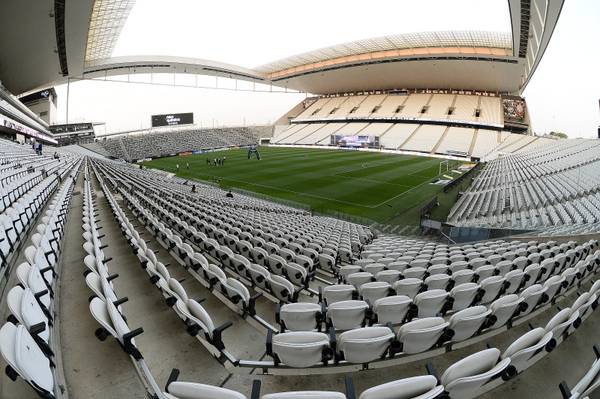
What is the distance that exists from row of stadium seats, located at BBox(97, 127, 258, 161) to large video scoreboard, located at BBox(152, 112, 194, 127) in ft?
7.47

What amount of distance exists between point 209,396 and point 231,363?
1606mm

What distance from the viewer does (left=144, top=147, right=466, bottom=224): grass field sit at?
70.6 ft

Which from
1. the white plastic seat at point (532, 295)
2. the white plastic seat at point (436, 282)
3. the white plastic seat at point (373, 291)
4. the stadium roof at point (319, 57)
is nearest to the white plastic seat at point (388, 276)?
the white plastic seat at point (436, 282)

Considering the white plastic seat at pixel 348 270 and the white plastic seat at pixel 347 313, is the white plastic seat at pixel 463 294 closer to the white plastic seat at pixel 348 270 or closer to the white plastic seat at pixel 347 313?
the white plastic seat at pixel 347 313

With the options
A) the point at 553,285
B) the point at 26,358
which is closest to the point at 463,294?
the point at 553,285

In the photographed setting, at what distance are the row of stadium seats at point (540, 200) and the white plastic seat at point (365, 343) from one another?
402 inches

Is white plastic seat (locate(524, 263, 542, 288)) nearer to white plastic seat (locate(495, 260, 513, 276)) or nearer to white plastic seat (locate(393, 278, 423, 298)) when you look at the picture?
white plastic seat (locate(495, 260, 513, 276))

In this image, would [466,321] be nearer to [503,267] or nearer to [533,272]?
[533,272]

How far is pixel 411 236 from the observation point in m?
15.5

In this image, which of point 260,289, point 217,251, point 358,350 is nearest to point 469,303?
point 358,350

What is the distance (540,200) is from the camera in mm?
15523

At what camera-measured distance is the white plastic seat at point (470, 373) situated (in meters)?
2.39

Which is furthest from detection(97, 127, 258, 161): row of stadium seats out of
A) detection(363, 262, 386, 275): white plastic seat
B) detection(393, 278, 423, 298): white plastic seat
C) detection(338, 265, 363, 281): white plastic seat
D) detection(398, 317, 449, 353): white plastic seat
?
detection(398, 317, 449, 353): white plastic seat

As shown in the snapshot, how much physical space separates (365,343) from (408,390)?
0.82 metres
